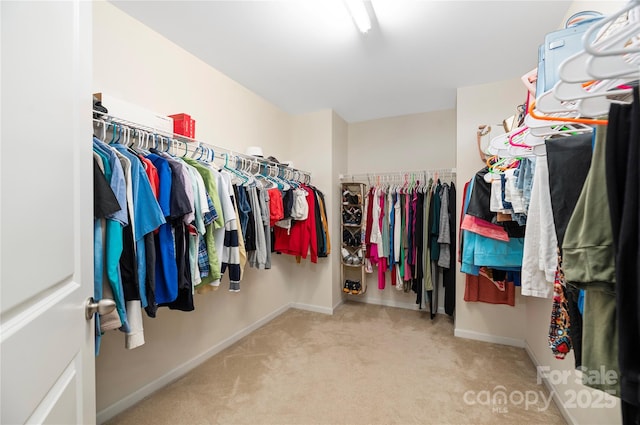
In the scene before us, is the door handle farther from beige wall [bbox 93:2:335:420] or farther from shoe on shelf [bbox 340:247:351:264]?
shoe on shelf [bbox 340:247:351:264]

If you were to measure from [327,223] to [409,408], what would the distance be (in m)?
1.97

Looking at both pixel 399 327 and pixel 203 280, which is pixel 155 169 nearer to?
pixel 203 280

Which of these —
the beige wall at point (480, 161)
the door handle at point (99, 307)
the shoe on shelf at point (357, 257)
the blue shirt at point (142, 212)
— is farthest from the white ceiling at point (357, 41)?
the shoe on shelf at point (357, 257)

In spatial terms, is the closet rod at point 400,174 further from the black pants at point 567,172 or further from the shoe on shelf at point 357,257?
the black pants at point 567,172

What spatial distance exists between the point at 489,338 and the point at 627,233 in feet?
8.54

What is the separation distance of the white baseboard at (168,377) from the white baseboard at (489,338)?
2053 millimetres

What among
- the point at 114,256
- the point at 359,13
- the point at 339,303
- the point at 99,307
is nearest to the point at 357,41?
the point at 359,13

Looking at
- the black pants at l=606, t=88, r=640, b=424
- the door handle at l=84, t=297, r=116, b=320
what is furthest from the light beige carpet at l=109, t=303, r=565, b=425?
the black pants at l=606, t=88, r=640, b=424

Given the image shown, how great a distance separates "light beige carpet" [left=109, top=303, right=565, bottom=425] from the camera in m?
1.60

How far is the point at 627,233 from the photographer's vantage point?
1.59ft

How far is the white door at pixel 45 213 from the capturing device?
414 millimetres

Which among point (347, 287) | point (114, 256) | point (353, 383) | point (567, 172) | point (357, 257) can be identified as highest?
point (567, 172)

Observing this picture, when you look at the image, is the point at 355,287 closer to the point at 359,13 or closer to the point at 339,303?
the point at 339,303

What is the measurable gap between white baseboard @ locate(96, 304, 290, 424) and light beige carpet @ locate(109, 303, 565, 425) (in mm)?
46
